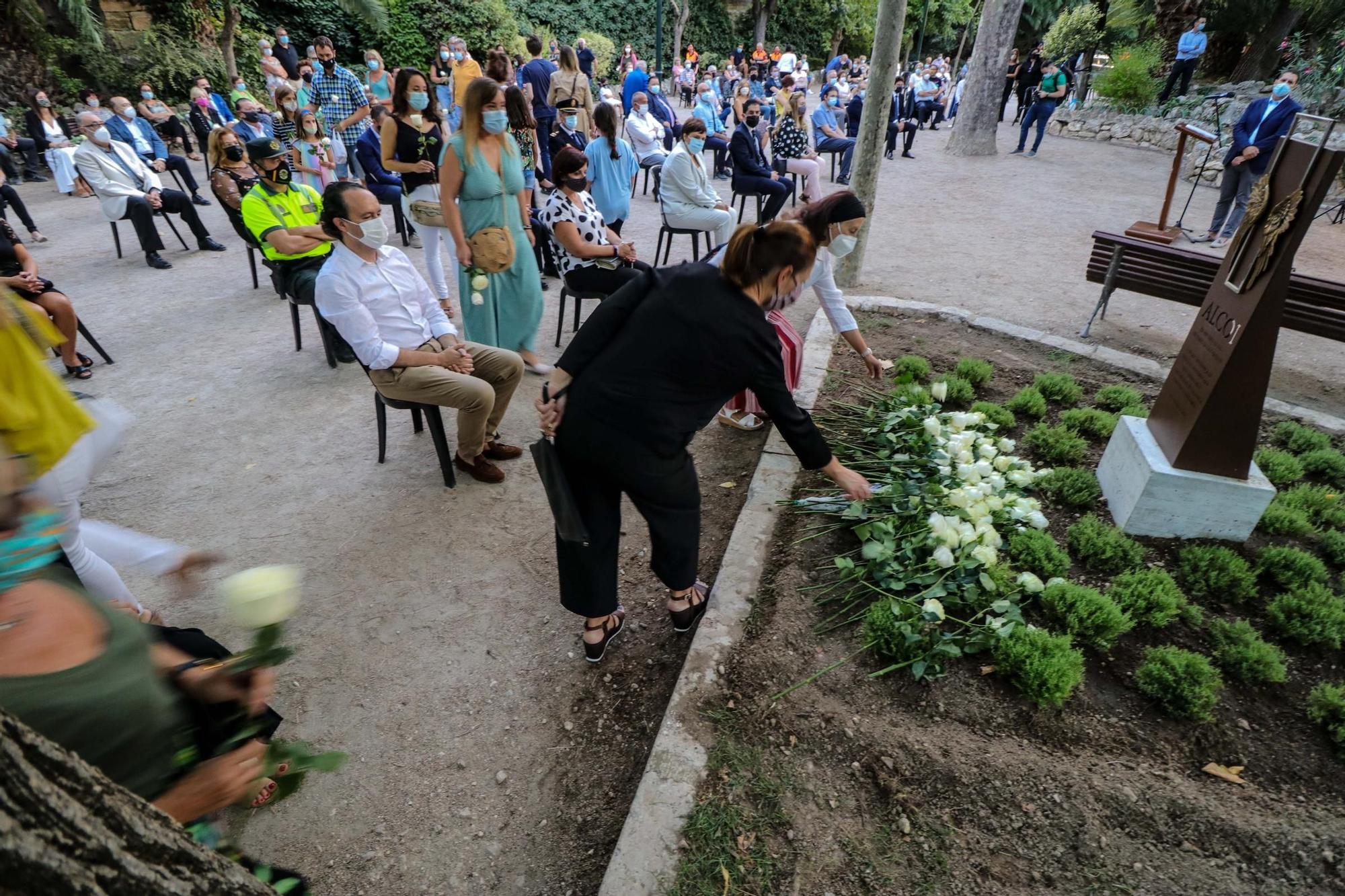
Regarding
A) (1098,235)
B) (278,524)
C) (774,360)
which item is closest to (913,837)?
(774,360)

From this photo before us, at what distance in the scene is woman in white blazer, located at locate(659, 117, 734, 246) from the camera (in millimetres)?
6426

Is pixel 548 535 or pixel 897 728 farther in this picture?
pixel 548 535

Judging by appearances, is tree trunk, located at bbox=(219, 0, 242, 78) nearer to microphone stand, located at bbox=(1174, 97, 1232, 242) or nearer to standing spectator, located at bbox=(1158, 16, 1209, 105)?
microphone stand, located at bbox=(1174, 97, 1232, 242)

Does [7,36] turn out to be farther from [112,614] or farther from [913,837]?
[913,837]

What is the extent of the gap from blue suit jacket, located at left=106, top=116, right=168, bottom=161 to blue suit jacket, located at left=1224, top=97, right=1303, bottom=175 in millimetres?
13807

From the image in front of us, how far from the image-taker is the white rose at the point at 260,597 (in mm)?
1390

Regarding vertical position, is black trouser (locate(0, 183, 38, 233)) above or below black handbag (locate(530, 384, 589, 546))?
below

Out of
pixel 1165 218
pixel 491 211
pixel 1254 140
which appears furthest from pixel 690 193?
pixel 1254 140

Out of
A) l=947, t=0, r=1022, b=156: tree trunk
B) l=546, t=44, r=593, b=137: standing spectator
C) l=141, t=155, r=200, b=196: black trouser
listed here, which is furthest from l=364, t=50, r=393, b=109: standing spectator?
l=947, t=0, r=1022, b=156: tree trunk

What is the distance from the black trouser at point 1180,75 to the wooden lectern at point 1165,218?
9048 millimetres

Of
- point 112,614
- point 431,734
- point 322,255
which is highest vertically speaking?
point 112,614

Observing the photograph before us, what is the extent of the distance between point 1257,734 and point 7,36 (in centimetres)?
2075

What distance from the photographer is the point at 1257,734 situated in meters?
2.52

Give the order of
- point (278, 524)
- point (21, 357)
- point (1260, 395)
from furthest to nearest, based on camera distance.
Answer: point (278, 524), point (1260, 395), point (21, 357)
